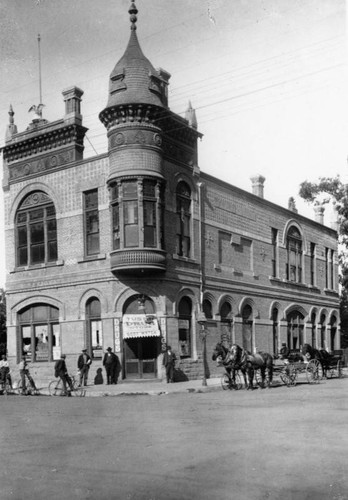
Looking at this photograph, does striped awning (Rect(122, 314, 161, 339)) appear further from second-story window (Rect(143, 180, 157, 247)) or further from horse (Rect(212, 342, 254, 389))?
horse (Rect(212, 342, 254, 389))

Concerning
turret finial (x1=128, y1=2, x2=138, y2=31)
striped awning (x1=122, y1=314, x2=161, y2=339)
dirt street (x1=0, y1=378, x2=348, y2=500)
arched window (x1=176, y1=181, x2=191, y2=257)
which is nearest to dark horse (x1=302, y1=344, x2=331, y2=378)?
striped awning (x1=122, y1=314, x2=161, y2=339)

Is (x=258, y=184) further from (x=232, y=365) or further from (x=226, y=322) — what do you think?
(x=232, y=365)

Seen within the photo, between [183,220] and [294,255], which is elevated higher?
[183,220]

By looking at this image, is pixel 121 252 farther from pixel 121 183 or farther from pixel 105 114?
pixel 105 114

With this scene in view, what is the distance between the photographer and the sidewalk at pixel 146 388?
21.7 m

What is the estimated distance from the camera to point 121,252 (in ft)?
81.2

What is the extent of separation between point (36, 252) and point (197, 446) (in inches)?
782

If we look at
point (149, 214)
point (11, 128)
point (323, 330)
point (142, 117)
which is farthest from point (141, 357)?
point (323, 330)

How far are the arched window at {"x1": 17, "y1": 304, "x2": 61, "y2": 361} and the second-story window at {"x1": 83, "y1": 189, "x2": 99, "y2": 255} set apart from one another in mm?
3376

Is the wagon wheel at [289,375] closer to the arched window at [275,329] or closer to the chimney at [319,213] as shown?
the arched window at [275,329]

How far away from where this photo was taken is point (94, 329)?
26.2 metres

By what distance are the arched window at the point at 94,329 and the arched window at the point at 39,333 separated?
1.87 metres

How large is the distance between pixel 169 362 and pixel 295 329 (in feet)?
49.5

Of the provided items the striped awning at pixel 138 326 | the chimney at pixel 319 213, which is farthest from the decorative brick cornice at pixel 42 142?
the chimney at pixel 319 213
